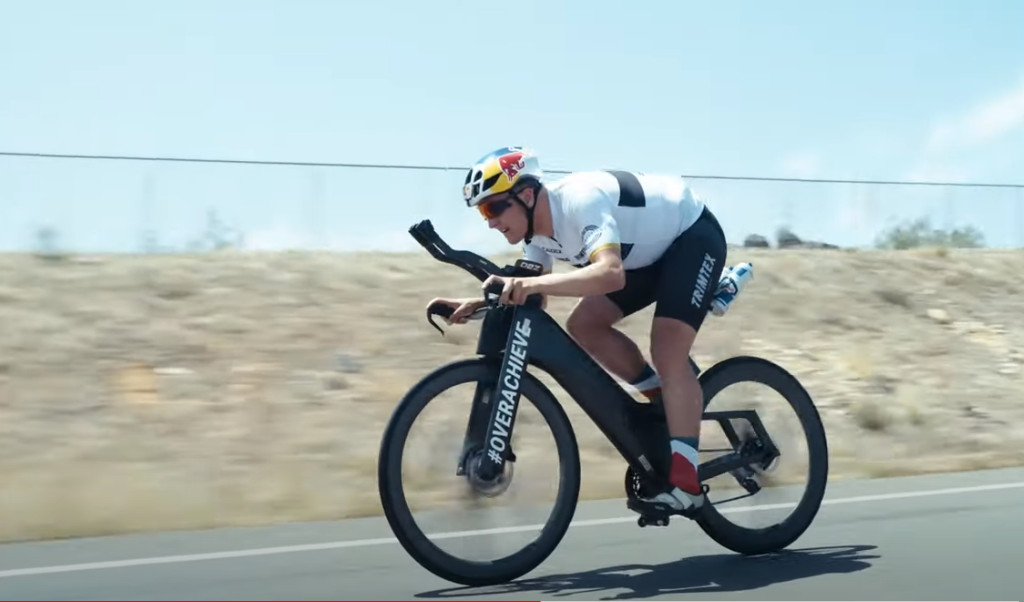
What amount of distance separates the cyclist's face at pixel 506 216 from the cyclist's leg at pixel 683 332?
0.78 metres

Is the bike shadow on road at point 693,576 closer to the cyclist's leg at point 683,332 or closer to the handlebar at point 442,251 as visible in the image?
the cyclist's leg at point 683,332

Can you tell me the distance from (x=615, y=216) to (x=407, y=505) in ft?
5.09

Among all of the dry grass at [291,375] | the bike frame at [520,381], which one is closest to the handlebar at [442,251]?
the bike frame at [520,381]

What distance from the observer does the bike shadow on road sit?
5965 mm

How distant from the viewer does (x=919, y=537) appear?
7285 millimetres

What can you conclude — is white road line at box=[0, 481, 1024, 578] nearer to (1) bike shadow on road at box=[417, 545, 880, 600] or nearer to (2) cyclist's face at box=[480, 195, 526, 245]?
(1) bike shadow on road at box=[417, 545, 880, 600]

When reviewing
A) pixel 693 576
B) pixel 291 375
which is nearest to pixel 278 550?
pixel 693 576

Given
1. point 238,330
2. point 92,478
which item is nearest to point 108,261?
point 238,330

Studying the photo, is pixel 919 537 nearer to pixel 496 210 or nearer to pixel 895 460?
pixel 496 210

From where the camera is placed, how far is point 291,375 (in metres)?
14.1

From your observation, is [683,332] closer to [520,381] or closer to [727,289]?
[727,289]

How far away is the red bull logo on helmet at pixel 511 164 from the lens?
6.09 meters

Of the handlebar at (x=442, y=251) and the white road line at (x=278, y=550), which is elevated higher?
the handlebar at (x=442, y=251)

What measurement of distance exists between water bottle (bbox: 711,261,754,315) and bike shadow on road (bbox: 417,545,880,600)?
116cm
